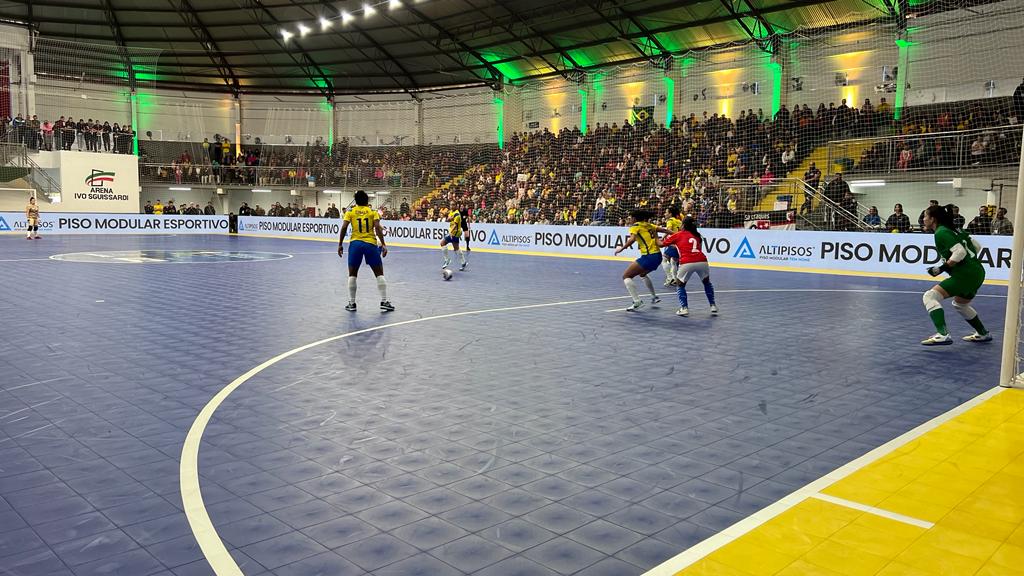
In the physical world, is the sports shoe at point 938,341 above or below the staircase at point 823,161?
below

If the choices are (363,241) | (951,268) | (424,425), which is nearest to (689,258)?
(951,268)

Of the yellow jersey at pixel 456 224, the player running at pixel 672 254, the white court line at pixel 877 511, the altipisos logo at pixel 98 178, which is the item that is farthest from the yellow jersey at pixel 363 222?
the altipisos logo at pixel 98 178

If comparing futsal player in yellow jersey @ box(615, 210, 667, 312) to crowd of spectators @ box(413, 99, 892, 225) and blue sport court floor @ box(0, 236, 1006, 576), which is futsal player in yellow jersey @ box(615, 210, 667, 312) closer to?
blue sport court floor @ box(0, 236, 1006, 576)

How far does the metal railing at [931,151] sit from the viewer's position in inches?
923

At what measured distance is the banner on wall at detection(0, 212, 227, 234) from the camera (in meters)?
37.5

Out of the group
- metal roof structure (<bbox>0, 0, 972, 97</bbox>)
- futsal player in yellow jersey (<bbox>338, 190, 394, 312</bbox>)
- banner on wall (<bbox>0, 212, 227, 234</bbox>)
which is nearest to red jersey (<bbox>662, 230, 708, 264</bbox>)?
futsal player in yellow jersey (<bbox>338, 190, 394, 312</bbox>)

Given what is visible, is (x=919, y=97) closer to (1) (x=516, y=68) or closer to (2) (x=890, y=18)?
(2) (x=890, y=18)

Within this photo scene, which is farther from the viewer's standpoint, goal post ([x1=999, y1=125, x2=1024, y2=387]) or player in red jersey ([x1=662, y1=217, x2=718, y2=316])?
player in red jersey ([x1=662, y1=217, x2=718, y2=316])

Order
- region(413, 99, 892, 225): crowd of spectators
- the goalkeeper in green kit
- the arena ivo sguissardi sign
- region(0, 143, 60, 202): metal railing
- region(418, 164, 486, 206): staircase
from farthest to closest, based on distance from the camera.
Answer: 1. region(418, 164, 486, 206): staircase
2. the arena ivo sguissardi sign
3. region(0, 143, 60, 202): metal railing
4. region(413, 99, 892, 225): crowd of spectators
5. the goalkeeper in green kit

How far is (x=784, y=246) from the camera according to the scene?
23.8 m

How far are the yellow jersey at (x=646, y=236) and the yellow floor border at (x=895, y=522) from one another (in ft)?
26.7

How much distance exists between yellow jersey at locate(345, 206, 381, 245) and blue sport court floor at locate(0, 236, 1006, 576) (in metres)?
1.33

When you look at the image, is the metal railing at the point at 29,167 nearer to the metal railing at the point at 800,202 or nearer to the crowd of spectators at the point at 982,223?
the metal railing at the point at 800,202

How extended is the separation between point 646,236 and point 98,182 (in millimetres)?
40075
